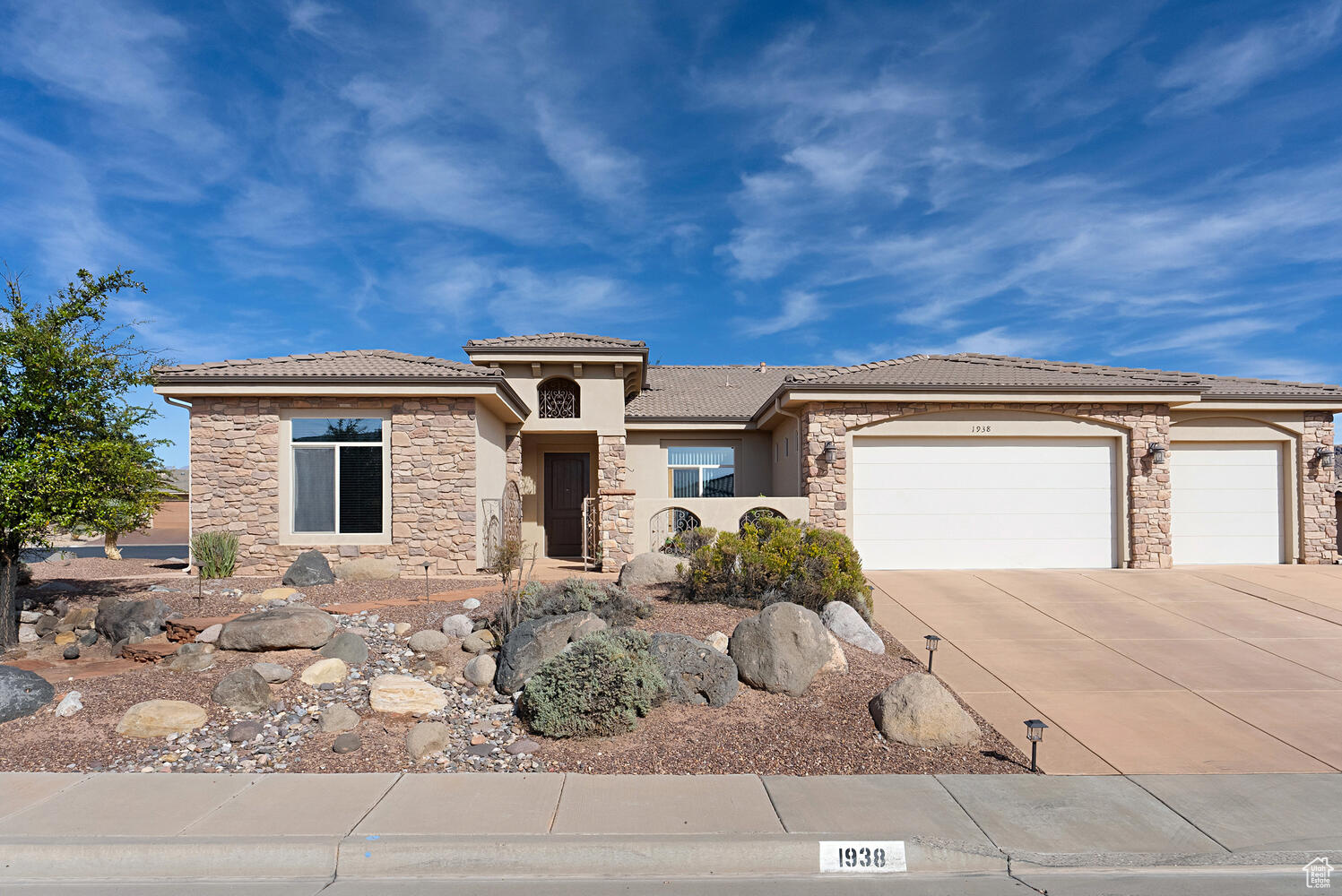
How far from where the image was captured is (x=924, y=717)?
18.9 feet

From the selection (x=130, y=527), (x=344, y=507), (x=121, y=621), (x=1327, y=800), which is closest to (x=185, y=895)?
(x=121, y=621)

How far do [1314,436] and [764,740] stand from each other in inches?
587

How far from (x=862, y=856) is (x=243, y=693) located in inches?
202

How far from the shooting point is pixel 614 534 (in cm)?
1305

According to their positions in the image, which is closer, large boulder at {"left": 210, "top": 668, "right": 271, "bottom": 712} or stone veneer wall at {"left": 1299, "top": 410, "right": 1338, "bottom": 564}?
large boulder at {"left": 210, "top": 668, "right": 271, "bottom": 712}

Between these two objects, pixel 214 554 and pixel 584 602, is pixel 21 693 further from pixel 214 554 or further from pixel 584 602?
pixel 214 554

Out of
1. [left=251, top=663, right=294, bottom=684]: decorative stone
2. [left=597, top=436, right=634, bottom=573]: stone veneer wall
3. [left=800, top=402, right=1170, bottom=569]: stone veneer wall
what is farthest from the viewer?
[left=800, top=402, right=1170, bottom=569]: stone veneer wall

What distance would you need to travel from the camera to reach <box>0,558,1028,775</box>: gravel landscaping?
541cm

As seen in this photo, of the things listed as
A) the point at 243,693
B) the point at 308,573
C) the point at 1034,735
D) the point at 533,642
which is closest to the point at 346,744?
the point at 243,693

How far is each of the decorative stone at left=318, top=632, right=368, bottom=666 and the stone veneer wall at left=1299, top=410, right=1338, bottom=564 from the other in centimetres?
1676

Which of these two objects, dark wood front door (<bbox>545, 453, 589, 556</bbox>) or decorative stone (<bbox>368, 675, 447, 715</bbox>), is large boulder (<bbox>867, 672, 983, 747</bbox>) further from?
dark wood front door (<bbox>545, 453, 589, 556</bbox>)

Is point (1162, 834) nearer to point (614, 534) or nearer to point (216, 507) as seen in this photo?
point (614, 534)

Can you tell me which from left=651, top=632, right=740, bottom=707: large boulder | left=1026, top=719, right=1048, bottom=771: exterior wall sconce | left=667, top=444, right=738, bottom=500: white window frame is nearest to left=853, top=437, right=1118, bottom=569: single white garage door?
left=667, top=444, right=738, bottom=500: white window frame

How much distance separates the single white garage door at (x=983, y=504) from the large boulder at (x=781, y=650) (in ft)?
22.0
